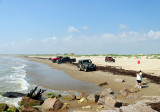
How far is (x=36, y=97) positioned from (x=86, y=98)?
332 centimetres

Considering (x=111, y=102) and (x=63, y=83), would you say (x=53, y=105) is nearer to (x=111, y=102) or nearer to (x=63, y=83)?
(x=111, y=102)

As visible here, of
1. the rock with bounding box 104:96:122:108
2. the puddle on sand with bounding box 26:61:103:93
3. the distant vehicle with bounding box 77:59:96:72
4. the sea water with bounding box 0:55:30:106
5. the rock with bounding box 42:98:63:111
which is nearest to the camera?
the rock with bounding box 104:96:122:108

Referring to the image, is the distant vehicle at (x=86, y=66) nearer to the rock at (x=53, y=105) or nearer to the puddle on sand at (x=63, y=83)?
the puddle on sand at (x=63, y=83)

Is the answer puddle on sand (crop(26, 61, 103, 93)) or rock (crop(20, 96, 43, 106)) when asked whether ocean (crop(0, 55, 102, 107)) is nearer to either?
puddle on sand (crop(26, 61, 103, 93))

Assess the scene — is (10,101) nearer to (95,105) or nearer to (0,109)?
(0,109)

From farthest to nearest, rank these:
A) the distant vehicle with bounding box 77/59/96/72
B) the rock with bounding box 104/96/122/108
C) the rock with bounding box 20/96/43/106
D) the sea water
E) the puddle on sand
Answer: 1. the distant vehicle with bounding box 77/59/96/72
2. the puddle on sand
3. the sea water
4. the rock with bounding box 20/96/43/106
5. the rock with bounding box 104/96/122/108

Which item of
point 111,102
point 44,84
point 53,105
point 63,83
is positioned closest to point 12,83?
point 44,84

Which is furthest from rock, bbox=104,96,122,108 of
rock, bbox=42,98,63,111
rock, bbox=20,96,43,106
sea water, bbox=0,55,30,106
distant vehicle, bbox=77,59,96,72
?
distant vehicle, bbox=77,59,96,72

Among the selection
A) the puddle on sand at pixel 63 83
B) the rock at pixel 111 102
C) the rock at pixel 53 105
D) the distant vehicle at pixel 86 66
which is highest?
the distant vehicle at pixel 86 66

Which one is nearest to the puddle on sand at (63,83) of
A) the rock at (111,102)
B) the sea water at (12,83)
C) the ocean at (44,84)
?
the ocean at (44,84)

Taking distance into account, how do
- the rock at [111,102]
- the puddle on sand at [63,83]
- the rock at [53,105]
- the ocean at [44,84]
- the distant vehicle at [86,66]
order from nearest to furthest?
the rock at [111,102] → the rock at [53,105] → the ocean at [44,84] → the puddle on sand at [63,83] → the distant vehicle at [86,66]

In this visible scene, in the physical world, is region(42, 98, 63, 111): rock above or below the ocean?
above

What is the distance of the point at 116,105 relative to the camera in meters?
8.16

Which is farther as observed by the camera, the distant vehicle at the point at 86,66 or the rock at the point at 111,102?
the distant vehicle at the point at 86,66
